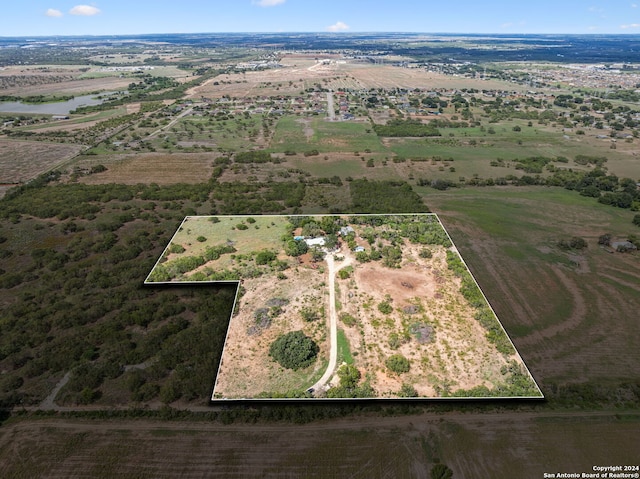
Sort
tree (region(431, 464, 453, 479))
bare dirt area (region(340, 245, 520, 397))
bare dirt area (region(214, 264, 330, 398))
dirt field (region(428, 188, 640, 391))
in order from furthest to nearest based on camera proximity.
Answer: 1. dirt field (region(428, 188, 640, 391))
2. bare dirt area (region(340, 245, 520, 397))
3. bare dirt area (region(214, 264, 330, 398))
4. tree (region(431, 464, 453, 479))

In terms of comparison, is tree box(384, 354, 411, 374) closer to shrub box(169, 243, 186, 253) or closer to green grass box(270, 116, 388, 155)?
shrub box(169, 243, 186, 253)

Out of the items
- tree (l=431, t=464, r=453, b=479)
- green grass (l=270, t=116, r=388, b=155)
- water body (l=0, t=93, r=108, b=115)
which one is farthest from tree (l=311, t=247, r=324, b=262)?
water body (l=0, t=93, r=108, b=115)

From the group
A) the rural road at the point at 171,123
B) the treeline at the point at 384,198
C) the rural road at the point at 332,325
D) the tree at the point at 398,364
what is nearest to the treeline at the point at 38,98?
the rural road at the point at 171,123

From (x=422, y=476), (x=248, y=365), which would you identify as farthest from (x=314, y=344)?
(x=422, y=476)

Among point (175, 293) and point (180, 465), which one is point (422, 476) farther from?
point (175, 293)

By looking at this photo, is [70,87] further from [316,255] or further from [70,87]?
[316,255]

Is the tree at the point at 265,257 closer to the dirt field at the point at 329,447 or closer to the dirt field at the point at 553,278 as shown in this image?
the dirt field at the point at 329,447
